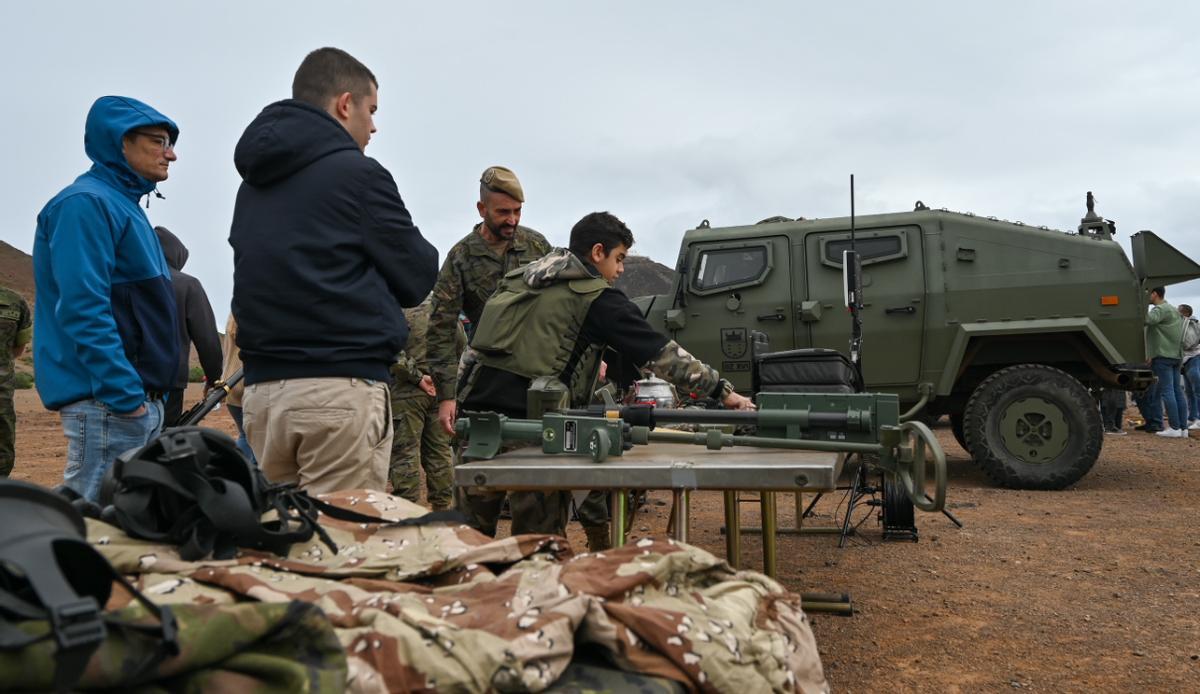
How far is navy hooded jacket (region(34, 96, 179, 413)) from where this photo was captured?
3.02 m

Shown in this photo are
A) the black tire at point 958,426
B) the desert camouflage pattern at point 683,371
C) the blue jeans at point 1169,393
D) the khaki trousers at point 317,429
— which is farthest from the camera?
the blue jeans at point 1169,393

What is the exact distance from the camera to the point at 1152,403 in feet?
46.1

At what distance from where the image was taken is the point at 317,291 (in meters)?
2.87

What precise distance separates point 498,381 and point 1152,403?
12.8m

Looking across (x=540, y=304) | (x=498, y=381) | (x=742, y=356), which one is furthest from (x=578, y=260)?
(x=742, y=356)

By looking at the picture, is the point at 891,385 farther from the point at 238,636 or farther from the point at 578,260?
the point at 238,636

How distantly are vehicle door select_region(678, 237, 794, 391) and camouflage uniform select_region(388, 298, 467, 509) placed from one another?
329cm

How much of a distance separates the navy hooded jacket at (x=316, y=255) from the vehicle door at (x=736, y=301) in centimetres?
628

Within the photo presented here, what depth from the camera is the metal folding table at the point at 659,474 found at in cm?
270

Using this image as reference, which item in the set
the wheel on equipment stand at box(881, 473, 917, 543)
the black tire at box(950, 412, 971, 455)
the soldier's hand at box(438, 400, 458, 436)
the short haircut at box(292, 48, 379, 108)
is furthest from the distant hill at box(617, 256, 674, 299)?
the short haircut at box(292, 48, 379, 108)

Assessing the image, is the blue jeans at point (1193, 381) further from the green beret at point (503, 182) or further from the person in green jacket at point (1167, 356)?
the green beret at point (503, 182)

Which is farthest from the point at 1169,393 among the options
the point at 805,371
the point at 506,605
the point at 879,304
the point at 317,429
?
the point at 506,605

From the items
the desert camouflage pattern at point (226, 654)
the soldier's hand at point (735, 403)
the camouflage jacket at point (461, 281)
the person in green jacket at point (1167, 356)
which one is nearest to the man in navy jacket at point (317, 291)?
the soldier's hand at point (735, 403)

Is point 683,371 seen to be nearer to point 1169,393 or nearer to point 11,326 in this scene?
point 11,326
